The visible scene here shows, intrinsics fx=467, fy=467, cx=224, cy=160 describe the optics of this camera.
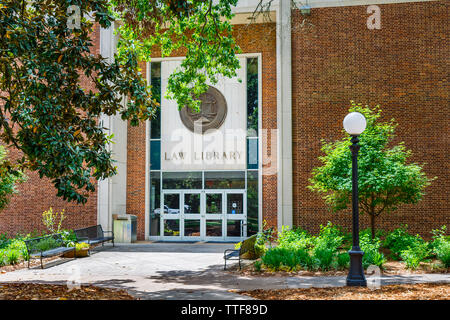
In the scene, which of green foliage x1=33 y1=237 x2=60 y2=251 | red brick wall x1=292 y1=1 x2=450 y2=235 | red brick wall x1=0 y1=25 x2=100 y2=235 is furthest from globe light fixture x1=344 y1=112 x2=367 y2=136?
red brick wall x1=0 y1=25 x2=100 y2=235

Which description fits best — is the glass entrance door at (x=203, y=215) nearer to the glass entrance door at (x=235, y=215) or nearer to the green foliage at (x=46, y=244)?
the glass entrance door at (x=235, y=215)

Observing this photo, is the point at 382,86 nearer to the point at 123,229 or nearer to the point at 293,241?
the point at 293,241

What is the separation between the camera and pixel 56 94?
345 inches

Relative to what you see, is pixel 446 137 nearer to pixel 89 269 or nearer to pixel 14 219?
pixel 89 269

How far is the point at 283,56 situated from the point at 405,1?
199 inches

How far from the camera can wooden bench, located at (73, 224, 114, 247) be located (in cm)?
1574

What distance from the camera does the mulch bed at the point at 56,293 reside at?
24.9 feet

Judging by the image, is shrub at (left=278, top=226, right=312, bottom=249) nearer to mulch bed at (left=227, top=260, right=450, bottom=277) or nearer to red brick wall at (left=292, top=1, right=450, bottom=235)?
mulch bed at (left=227, top=260, right=450, bottom=277)

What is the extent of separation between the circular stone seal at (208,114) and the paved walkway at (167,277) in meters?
6.58

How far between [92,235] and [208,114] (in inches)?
273

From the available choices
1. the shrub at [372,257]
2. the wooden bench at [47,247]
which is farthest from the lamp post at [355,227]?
the wooden bench at [47,247]

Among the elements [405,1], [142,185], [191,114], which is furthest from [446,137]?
[142,185]

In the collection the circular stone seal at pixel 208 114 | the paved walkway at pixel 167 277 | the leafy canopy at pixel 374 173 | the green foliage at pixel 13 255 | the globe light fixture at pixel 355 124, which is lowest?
the paved walkway at pixel 167 277

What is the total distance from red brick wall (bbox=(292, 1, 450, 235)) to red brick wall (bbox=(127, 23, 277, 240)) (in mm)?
1240
